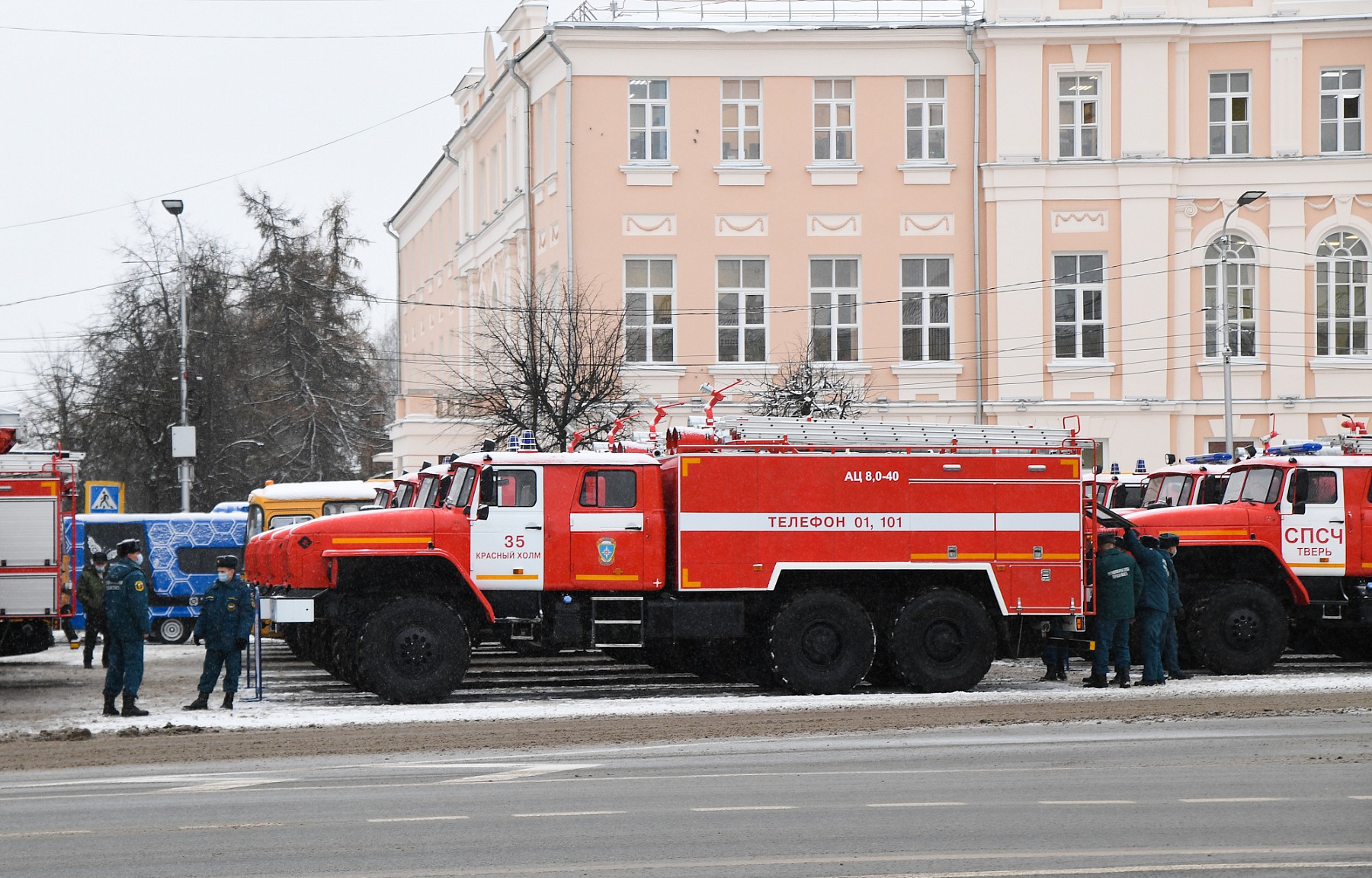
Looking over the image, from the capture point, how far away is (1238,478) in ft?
72.3

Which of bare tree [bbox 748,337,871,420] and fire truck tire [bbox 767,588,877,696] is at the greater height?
bare tree [bbox 748,337,871,420]

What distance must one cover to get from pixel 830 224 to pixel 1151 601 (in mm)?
22612

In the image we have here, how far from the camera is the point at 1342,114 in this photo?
41.6 meters

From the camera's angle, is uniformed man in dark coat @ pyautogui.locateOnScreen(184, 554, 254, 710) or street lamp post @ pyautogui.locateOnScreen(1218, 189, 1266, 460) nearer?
uniformed man in dark coat @ pyautogui.locateOnScreen(184, 554, 254, 710)

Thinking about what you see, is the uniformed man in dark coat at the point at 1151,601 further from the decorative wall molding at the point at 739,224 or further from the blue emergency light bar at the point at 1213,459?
the decorative wall molding at the point at 739,224

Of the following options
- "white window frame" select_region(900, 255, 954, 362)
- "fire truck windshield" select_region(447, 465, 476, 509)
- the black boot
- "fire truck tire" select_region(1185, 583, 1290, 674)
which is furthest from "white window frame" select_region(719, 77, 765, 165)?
the black boot

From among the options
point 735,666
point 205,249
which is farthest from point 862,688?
point 205,249

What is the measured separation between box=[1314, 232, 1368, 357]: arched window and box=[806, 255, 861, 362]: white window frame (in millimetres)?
10723

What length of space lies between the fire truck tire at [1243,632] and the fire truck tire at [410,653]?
29.0ft

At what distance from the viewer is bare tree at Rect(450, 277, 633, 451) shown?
3462 centimetres

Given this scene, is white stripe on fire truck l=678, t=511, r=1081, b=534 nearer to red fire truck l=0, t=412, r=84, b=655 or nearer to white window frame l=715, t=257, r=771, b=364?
red fire truck l=0, t=412, r=84, b=655

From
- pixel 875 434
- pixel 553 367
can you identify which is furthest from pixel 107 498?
pixel 875 434

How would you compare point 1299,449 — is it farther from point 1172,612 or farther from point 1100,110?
point 1100,110

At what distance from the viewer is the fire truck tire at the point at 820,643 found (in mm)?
19078
